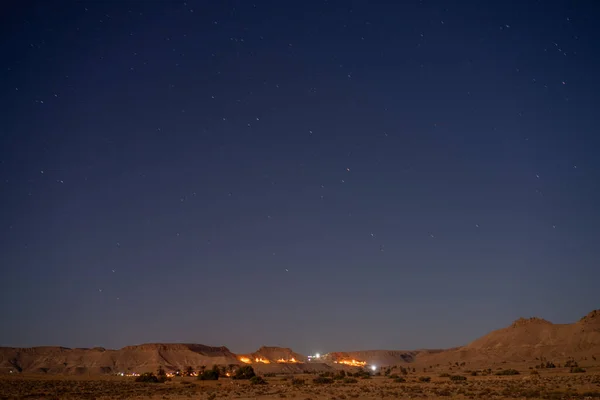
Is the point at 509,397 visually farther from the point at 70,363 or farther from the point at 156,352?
the point at 70,363

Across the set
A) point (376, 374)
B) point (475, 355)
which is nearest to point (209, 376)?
point (376, 374)

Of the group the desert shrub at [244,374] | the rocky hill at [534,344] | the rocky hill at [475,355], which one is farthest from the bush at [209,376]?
the rocky hill at [534,344]

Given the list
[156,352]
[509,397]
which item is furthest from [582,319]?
[156,352]

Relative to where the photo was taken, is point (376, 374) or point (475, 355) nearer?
point (376, 374)

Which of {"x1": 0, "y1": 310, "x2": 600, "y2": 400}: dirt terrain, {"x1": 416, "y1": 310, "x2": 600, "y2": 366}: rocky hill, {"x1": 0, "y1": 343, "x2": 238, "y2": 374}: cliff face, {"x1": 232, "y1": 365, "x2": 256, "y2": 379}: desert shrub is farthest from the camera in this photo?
{"x1": 0, "y1": 343, "x2": 238, "y2": 374}: cliff face

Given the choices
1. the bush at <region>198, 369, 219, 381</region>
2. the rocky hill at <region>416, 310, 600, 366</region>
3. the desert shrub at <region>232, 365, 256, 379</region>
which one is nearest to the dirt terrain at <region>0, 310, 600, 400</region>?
the rocky hill at <region>416, 310, 600, 366</region>

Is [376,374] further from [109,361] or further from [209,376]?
[109,361]

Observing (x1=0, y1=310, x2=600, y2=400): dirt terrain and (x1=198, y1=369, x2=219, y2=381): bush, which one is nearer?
(x1=0, y1=310, x2=600, y2=400): dirt terrain

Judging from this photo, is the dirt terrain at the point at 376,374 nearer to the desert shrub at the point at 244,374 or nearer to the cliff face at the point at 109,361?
the cliff face at the point at 109,361

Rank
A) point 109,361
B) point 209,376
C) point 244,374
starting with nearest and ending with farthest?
point 209,376, point 244,374, point 109,361

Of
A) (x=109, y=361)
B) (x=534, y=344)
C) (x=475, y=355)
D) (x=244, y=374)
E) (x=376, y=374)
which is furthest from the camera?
(x=109, y=361)

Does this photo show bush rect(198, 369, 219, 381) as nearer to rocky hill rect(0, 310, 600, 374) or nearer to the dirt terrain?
the dirt terrain

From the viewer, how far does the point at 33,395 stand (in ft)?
163

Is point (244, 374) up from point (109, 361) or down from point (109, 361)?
up
